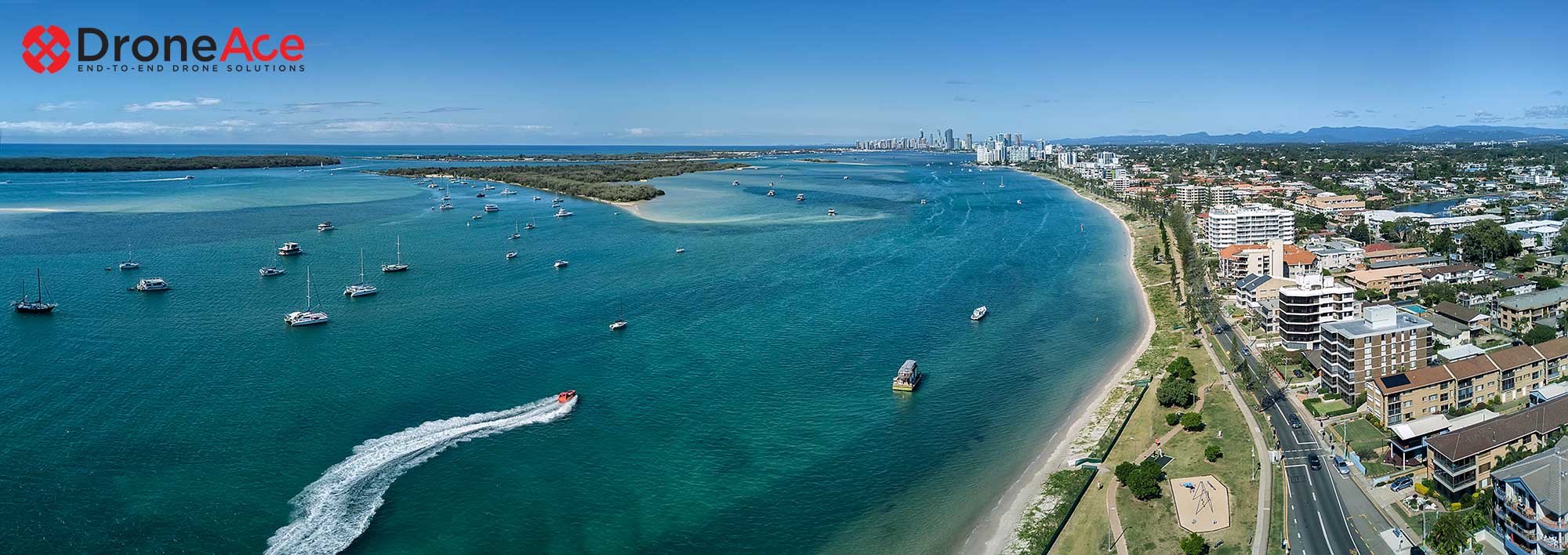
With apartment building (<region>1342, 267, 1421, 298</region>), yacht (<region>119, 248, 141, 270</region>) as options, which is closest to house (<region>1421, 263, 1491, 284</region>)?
apartment building (<region>1342, 267, 1421, 298</region>)

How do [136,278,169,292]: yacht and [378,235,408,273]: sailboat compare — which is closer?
[136,278,169,292]: yacht

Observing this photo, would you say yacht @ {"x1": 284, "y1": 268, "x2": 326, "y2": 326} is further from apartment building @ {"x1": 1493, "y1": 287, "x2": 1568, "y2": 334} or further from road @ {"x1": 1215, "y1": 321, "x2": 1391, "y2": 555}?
apartment building @ {"x1": 1493, "y1": 287, "x2": 1568, "y2": 334}

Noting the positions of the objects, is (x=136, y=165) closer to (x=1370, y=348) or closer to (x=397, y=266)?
(x=397, y=266)

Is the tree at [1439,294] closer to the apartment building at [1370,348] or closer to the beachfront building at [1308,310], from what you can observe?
the beachfront building at [1308,310]

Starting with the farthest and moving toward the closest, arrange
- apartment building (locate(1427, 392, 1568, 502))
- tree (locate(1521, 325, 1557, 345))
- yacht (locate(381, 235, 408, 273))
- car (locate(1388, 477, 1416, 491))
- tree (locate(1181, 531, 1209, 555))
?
yacht (locate(381, 235, 408, 273)) → tree (locate(1521, 325, 1557, 345)) → car (locate(1388, 477, 1416, 491)) → apartment building (locate(1427, 392, 1568, 502)) → tree (locate(1181, 531, 1209, 555))

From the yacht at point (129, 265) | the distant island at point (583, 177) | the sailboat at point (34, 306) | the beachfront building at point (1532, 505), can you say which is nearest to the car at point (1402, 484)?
the beachfront building at point (1532, 505)

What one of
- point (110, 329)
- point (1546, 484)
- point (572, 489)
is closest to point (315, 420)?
point (572, 489)
